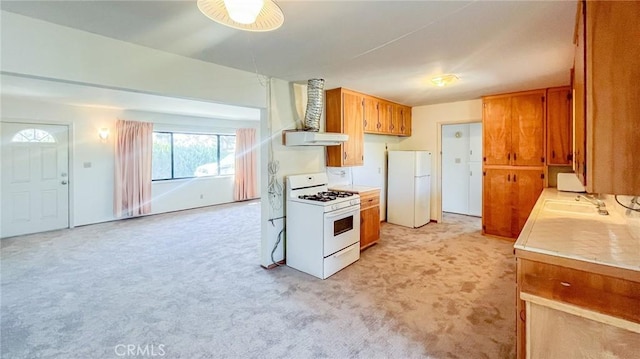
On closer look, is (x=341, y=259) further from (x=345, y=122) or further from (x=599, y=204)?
(x=599, y=204)

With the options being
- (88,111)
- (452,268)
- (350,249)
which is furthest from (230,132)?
(452,268)

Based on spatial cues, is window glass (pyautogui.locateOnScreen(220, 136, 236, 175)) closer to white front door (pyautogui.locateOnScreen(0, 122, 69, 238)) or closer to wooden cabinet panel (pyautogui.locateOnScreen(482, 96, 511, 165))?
white front door (pyautogui.locateOnScreen(0, 122, 69, 238))

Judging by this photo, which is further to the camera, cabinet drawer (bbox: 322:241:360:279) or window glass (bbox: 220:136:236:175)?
window glass (bbox: 220:136:236:175)

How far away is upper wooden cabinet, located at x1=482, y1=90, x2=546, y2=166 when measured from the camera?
14.5ft

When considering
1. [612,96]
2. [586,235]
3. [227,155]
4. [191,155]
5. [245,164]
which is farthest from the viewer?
[245,164]

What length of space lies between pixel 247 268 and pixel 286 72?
7.99ft

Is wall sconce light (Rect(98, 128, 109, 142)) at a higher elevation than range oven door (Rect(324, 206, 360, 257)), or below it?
higher

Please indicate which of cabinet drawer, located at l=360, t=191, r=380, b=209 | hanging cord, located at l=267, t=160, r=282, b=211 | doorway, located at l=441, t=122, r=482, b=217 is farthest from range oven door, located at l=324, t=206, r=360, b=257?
doorway, located at l=441, t=122, r=482, b=217

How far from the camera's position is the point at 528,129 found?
4496mm

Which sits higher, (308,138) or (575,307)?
(308,138)

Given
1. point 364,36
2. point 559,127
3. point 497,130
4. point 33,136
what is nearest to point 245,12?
point 364,36

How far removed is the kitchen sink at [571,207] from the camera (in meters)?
2.60

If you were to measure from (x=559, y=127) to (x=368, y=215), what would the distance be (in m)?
3.03

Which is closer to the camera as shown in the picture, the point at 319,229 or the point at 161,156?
the point at 319,229
